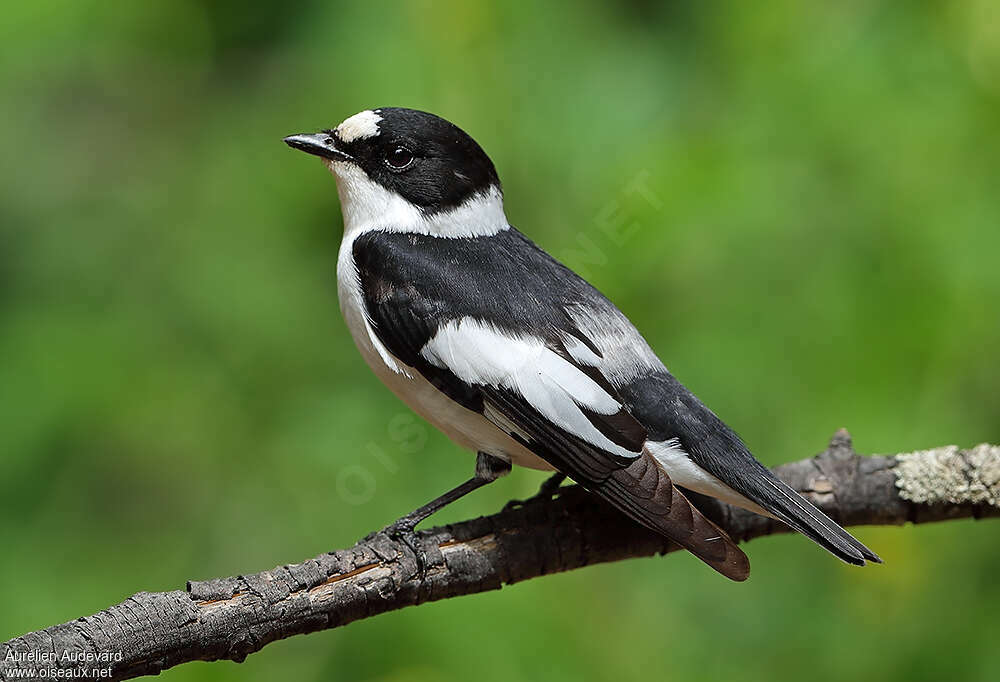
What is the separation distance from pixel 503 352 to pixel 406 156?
0.59m

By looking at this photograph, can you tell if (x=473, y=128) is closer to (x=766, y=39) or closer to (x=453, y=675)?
(x=766, y=39)

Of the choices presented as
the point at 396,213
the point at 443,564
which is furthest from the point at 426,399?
the point at 396,213

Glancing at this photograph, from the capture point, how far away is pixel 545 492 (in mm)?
2637

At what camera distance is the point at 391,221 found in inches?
103

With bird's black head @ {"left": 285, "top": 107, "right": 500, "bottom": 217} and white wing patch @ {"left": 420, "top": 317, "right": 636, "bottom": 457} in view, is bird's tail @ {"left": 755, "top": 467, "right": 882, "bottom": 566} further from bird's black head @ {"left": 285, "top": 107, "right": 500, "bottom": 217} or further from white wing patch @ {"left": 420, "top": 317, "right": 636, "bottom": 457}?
bird's black head @ {"left": 285, "top": 107, "right": 500, "bottom": 217}

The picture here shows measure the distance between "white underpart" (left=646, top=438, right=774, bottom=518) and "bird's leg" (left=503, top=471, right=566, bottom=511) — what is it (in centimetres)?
26

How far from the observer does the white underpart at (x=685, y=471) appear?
2.36 meters

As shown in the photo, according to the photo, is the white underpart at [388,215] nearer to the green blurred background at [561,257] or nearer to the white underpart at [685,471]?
the green blurred background at [561,257]

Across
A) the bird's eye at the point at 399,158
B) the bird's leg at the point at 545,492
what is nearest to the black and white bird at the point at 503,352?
the bird's eye at the point at 399,158

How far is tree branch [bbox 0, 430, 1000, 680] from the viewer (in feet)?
6.06

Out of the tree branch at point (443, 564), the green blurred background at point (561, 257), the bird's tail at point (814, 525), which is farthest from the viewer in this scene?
the green blurred background at point (561, 257)

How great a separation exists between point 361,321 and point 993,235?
173 cm

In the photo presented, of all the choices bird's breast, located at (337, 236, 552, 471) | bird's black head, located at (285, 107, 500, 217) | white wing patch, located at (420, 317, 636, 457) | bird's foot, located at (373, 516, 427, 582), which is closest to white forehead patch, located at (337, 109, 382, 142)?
bird's black head, located at (285, 107, 500, 217)

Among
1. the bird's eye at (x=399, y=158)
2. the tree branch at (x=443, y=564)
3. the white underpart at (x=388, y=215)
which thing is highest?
the bird's eye at (x=399, y=158)
